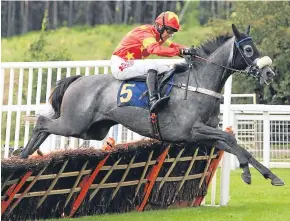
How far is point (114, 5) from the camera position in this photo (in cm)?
3325

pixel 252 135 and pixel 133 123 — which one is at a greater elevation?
pixel 133 123

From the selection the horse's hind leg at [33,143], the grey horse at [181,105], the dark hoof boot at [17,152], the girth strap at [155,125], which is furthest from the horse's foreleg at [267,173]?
the dark hoof boot at [17,152]

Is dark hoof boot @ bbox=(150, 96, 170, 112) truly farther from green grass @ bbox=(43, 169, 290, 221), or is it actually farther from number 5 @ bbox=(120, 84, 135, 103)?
green grass @ bbox=(43, 169, 290, 221)

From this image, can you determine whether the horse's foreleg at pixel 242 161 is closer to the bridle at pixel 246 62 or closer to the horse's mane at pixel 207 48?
the bridle at pixel 246 62

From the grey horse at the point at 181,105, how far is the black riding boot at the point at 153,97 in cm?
11

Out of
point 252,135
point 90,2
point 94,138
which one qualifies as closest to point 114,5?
point 90,2

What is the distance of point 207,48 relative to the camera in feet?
29.4

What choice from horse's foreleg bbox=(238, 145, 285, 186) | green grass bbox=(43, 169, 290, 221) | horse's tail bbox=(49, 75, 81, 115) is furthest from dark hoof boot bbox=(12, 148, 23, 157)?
horse's foreleg bbox=(238, 145, 285, 186)

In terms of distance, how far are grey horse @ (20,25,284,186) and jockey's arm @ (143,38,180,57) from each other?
A: 11.3 inches

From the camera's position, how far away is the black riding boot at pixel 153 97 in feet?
28.0

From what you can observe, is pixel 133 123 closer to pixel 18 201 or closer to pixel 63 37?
pixel 18 201

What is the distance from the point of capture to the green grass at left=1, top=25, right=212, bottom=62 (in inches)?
1182

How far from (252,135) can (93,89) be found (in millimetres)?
7446

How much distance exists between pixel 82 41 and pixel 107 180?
2355 centimetres
